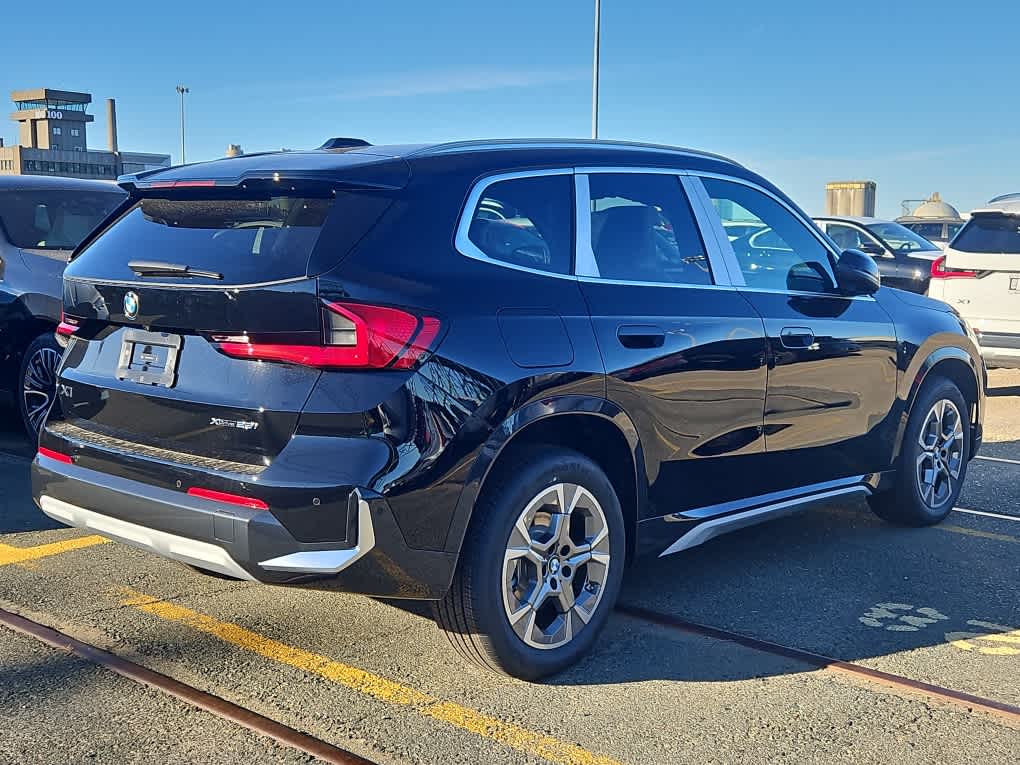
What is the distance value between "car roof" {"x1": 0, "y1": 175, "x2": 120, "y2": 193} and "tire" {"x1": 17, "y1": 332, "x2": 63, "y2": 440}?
1.18 meters

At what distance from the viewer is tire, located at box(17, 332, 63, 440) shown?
22.3 ft

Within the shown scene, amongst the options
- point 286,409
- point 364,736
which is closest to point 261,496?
point 286,409

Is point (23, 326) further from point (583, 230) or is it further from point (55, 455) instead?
point (583, 230)

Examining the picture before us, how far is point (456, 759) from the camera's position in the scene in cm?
309

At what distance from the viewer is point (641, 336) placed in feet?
12.9

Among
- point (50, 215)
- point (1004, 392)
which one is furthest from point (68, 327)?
point (1004, 392)

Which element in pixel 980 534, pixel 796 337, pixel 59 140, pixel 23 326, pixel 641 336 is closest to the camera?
pixel 641 336

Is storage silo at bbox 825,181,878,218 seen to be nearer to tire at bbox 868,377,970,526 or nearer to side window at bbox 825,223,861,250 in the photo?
side window at bbox 825,223,861,250

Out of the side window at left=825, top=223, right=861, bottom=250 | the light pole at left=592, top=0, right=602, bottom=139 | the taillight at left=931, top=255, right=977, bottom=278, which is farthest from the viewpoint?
the light pole at left=592, top=0, right=602, bottom=139

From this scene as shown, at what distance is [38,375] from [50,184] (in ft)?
4.95

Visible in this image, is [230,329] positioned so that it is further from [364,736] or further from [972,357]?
[972,357]

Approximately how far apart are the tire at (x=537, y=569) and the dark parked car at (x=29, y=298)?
4.23m

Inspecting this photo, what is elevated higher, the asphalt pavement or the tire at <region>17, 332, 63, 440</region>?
the tire at <region>17, 332, 63, 440</region>

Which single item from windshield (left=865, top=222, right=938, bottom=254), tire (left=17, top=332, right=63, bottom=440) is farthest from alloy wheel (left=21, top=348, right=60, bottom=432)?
windshield (left=865, top=222, right=938, bottom=254)
